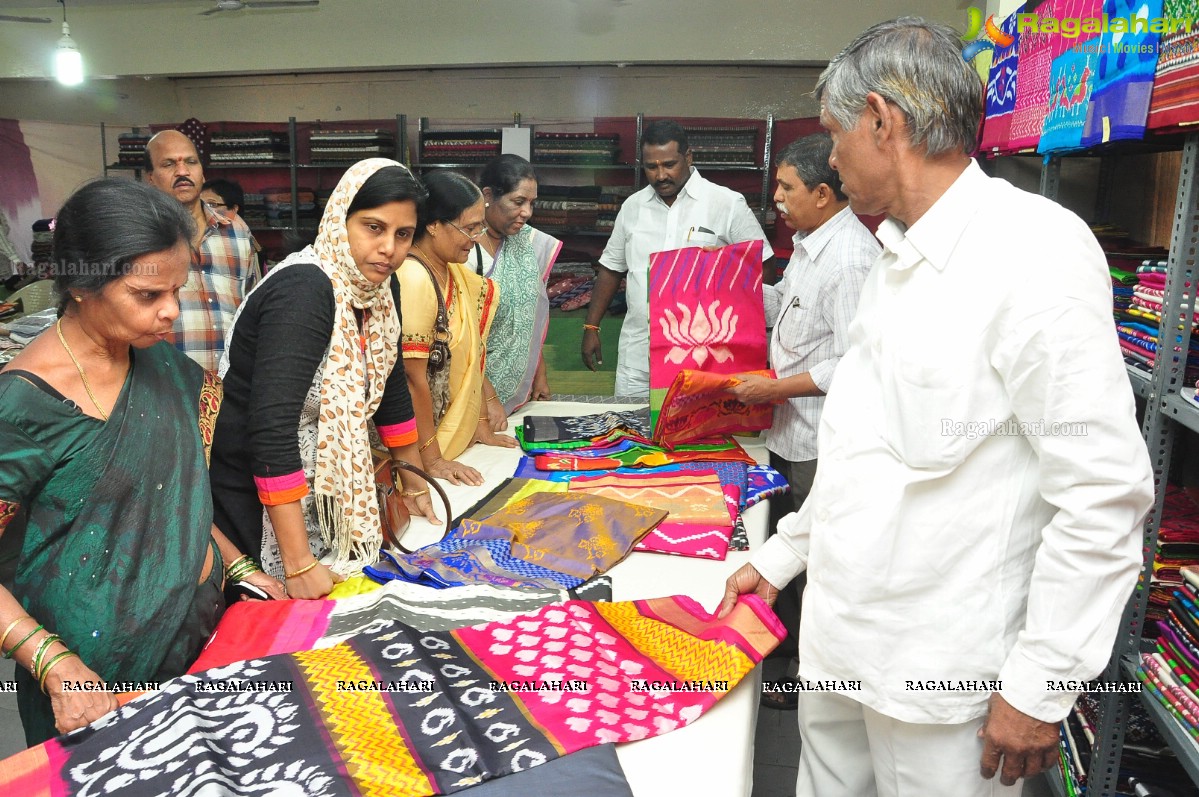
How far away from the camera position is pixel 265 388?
1703 millimetres

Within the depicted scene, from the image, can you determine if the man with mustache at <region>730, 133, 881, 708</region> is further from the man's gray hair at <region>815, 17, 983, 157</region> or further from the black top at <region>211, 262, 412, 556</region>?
the black top at <region>211, 262, 412, 556</region>

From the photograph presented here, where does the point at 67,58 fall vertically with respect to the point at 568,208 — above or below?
above

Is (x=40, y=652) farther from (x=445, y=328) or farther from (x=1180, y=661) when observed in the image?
(x=1180, y=661)

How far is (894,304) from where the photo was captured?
1.30m

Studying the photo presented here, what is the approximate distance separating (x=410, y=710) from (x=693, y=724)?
0.44m

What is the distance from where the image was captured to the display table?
1.21 metres

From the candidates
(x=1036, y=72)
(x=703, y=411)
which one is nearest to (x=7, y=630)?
(x=703, y=411)

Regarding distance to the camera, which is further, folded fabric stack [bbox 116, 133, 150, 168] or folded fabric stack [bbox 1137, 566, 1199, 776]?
folded fabric stack [bbox 116, 133, 150, 168]

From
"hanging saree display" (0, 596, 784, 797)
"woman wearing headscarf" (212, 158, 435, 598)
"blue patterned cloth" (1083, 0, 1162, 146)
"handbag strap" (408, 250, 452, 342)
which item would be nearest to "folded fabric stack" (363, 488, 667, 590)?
"woman wearing headscarf" (212, 158, 435, 598)

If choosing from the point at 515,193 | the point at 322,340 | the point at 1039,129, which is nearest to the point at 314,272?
the point at 322,340

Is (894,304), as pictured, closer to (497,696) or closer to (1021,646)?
(1021,646)

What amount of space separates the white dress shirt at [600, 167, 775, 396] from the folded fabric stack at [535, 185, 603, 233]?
2.43 metres

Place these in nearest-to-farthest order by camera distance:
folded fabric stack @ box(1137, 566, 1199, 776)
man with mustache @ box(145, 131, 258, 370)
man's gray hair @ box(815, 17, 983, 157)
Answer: man's gray hair @ box(815, 17, 983, 157)
folded fabric stack @ box(1137, 566, 1199, 776)
man with mustache @ box(145, 131, 258, 370)

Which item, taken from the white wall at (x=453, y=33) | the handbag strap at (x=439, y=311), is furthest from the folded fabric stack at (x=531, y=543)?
the white wall at (x=453, y=33)
